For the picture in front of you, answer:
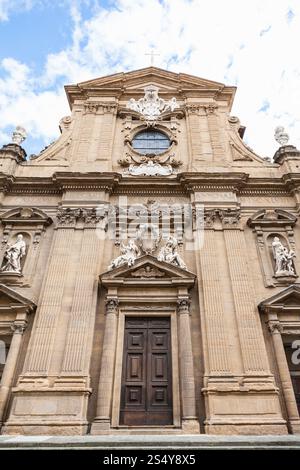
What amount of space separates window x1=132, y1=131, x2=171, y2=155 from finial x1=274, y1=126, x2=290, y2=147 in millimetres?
4629

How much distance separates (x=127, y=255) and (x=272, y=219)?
5.36 m

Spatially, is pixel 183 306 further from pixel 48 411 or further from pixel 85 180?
pixel 85 180

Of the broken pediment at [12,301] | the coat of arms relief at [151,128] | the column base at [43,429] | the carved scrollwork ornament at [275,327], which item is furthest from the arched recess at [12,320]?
the carved scrollwork ornament at [275,327]

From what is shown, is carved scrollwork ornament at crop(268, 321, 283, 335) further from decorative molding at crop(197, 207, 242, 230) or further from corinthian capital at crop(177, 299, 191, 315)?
decorative molding at crop(197, 207, 242, 230)

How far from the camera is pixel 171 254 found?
11.9 meters

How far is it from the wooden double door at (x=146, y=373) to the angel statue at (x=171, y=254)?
1.86 m

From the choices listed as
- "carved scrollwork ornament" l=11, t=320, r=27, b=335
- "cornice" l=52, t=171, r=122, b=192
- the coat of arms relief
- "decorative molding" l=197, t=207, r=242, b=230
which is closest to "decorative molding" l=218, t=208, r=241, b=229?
"decorative molding" l=197, t=207, r=242, b=230

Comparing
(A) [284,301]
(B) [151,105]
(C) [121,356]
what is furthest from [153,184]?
(C) [121,356]

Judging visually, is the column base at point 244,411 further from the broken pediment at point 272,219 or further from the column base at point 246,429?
the broken pediment at point 272,219

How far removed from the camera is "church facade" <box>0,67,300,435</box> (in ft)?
30.4

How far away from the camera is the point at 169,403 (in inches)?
379

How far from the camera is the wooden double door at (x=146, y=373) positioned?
31.0ft

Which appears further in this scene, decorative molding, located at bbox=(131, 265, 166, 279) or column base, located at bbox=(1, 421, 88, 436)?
decorative molding, located at bbox=(131, 265, 166, 279)
